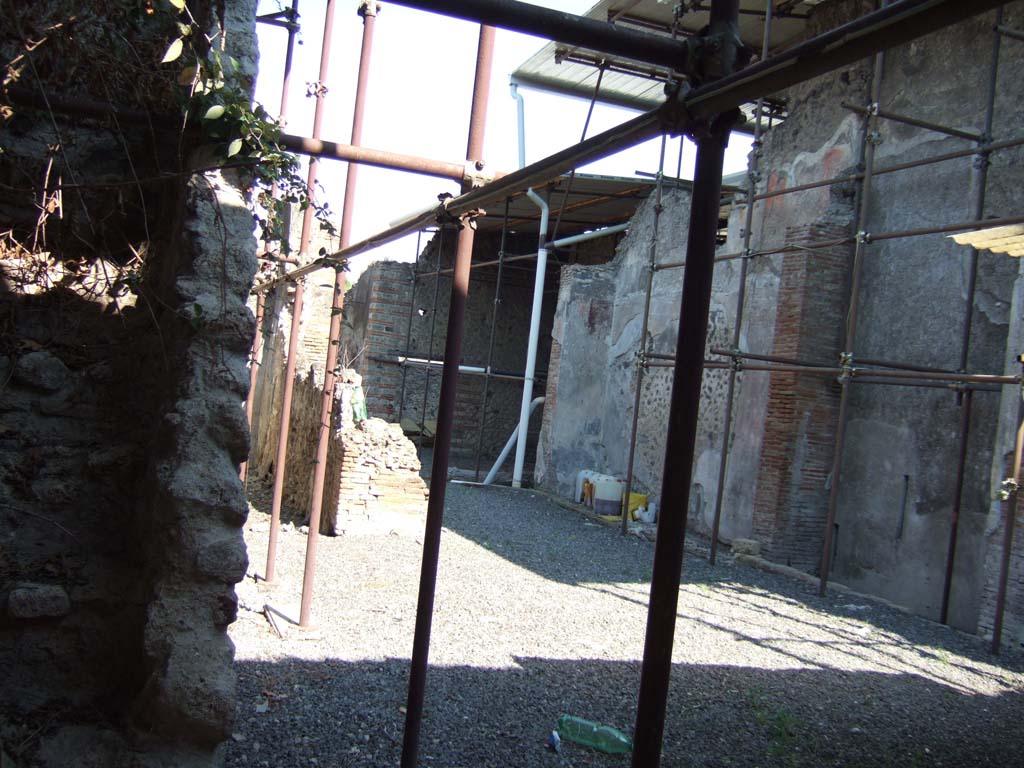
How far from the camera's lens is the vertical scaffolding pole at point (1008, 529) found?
20.3ft

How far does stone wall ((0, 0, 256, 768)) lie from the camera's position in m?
2.62

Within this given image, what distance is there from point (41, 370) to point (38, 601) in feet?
2.63

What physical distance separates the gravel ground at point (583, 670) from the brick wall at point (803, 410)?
2.75ft

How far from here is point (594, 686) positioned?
4.64 metres

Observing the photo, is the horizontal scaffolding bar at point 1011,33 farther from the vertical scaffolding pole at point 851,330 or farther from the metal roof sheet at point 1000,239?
the metal roof sheet at point 1000,239

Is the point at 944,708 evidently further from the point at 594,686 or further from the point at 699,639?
the point at 594,686

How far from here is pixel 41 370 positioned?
3.03 meters

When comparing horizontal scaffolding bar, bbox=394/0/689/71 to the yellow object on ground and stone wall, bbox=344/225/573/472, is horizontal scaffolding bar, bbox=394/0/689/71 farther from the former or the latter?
stone wall, bbox=344/225/573/472

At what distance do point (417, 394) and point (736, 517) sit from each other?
8.40 meters

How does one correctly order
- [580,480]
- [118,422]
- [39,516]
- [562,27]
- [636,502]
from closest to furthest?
1. [562,27]
2. [39,516]
3. [118,422]
4. [636,502]
5. [580,480]

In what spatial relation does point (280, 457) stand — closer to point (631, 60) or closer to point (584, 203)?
point (631, 60)

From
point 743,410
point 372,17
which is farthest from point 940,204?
point 372,17

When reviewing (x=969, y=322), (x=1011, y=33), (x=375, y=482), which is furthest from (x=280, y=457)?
(x=1011, y=33)

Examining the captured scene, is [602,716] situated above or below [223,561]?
below
